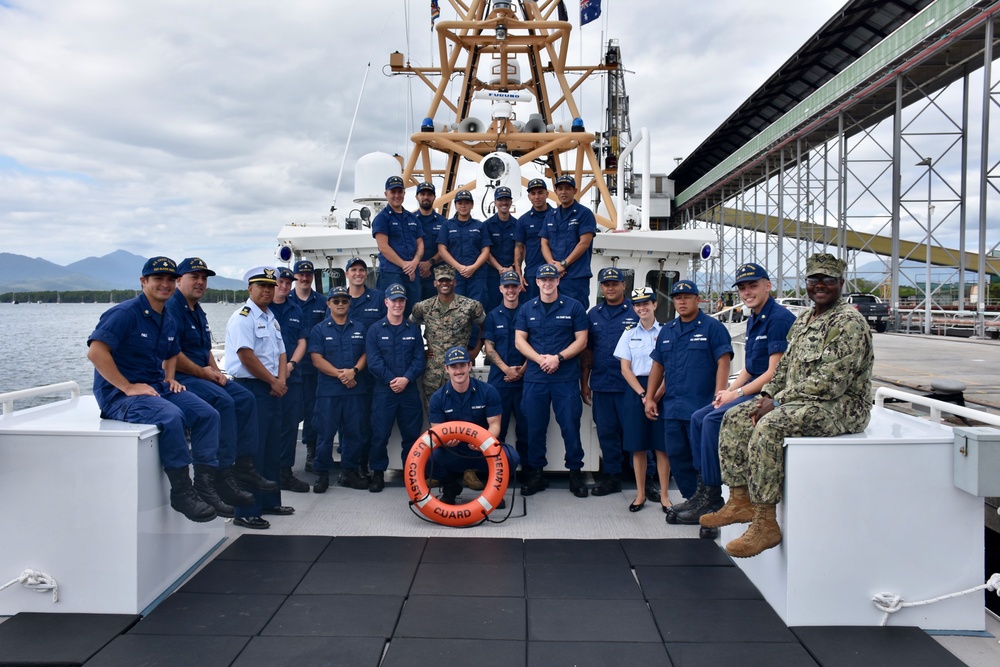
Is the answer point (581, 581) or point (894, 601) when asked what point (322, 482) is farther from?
point (894, 601)

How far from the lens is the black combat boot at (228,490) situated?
3.73 meters

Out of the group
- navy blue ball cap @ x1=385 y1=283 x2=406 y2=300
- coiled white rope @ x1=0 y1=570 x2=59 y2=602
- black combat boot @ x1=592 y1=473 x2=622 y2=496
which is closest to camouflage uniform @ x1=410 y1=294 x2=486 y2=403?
navy blue ball cap @ x1=385 y1=283 x2=406 y2=300

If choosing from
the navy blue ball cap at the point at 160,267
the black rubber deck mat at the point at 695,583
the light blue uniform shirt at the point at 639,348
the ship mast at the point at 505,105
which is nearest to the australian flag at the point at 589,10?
the ship mast at the point at 505,105

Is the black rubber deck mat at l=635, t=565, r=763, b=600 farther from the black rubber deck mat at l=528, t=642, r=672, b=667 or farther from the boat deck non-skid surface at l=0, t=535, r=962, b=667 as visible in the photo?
the black rubber deck mat at l=528, t=642, r=672, b=667

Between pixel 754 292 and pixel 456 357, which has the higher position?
pixel 754 292

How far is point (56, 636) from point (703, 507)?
3142mm

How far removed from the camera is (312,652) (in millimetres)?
2639

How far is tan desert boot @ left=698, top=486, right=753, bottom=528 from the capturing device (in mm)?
3025

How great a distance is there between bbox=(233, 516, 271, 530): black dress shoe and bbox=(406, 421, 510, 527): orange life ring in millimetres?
887

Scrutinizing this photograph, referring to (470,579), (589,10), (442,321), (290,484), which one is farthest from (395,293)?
(589,10)

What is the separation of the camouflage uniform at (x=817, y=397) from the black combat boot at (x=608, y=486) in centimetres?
180

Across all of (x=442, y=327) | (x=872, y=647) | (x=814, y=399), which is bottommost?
(x=872, y=647)

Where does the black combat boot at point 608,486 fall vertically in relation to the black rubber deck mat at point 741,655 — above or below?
above

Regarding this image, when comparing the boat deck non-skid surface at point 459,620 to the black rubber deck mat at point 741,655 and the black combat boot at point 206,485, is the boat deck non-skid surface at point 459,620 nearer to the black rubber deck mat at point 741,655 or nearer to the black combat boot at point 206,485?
the black rubber deck mat at point 741,655
